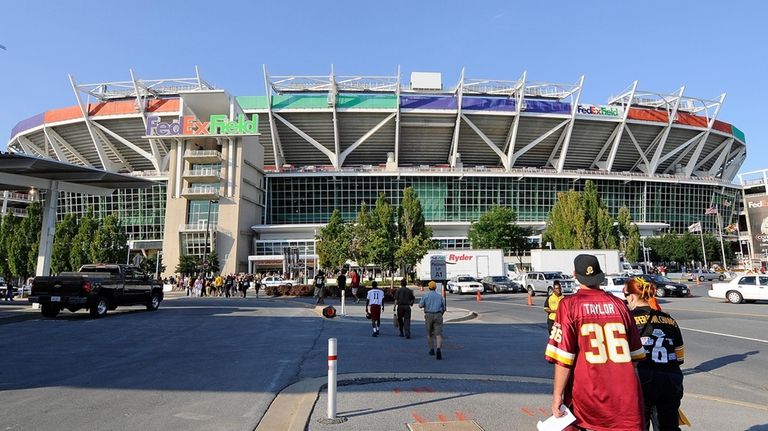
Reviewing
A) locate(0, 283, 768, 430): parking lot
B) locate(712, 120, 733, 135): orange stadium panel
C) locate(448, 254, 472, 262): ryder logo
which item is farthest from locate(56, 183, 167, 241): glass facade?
locate(712, 120, 733, 135): orange stadium panel

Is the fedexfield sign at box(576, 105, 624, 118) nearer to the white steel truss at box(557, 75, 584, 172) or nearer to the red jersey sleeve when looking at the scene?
the white steel truss at box(557, 75, 584, 172)

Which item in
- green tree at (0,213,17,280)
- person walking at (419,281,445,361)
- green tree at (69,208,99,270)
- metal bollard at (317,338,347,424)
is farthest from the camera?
green tree at (0,213,17,280)

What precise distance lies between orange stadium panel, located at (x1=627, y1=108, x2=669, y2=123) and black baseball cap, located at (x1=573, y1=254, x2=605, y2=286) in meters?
85.5

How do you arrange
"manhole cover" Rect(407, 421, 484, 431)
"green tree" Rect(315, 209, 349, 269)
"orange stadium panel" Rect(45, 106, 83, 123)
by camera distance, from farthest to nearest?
"orange stadium panel" Rect(45, 106, 83, 123)
"green tree" Rect(315, 209, 349, 269)
"manhole cover" Rect(407, 421, 484, 431)

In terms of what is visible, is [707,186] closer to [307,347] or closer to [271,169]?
[271,169]

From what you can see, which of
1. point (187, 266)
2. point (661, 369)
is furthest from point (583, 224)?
point (661, 369)

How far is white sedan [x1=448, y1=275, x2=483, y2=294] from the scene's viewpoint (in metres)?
40.7

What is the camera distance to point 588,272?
3.73m

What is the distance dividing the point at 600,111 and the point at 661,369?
81920 millimetres

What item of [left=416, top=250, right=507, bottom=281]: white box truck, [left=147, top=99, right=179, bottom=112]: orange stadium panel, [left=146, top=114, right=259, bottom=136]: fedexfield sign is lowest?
[left=416, top=250, right=507, bottom=281]: white box truck

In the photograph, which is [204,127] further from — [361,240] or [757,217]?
[757,217]

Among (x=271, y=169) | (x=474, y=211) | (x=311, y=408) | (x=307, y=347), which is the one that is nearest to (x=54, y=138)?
(x=271, y=169)

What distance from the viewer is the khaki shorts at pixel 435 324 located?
→ 10.8 m

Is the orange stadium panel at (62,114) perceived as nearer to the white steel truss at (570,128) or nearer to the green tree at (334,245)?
the green tree at (334,245)
